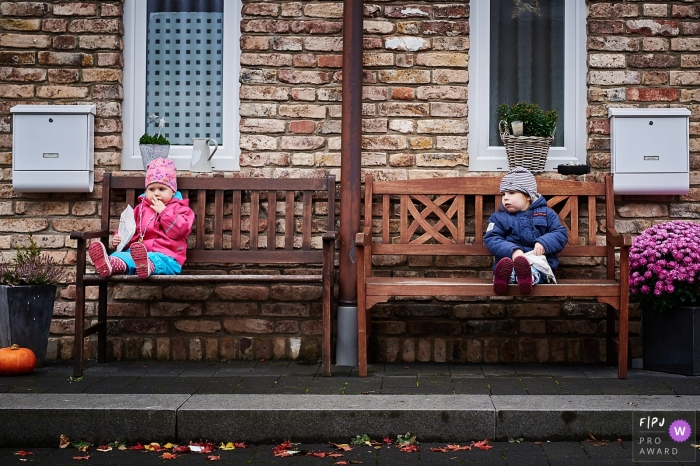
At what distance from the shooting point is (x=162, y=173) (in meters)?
5.43

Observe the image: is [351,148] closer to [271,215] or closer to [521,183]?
[271,215]

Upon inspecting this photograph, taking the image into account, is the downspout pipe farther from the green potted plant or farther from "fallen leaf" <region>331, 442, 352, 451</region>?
the green potted plant

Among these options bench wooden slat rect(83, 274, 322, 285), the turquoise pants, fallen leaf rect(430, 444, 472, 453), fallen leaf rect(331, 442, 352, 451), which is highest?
the turquoise pants

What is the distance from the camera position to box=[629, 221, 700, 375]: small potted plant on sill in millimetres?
4965

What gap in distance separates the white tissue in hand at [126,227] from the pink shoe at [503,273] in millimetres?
2404

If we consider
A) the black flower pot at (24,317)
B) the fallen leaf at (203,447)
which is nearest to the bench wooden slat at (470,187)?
the fallen leaf at (203,447)

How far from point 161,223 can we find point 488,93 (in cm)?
256

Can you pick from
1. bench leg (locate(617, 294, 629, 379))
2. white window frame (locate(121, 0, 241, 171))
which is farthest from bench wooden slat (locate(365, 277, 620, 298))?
white window frame (locate(121, 0, 241, 171))

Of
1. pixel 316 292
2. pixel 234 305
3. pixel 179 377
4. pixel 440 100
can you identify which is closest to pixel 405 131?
pixel 440 100

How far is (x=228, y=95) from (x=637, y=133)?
2.96 meters

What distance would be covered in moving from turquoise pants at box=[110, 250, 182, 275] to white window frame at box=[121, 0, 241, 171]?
981mm

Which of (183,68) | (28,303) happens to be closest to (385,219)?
(183,68)

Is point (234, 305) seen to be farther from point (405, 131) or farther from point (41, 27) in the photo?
point (41, 27)

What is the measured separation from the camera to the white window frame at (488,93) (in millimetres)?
5918
